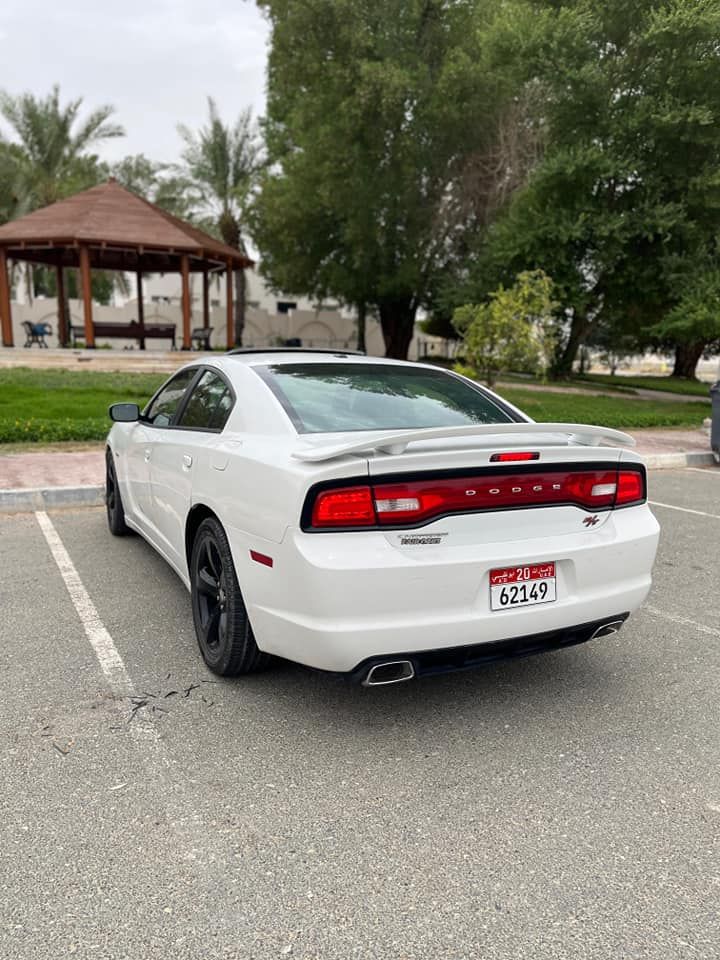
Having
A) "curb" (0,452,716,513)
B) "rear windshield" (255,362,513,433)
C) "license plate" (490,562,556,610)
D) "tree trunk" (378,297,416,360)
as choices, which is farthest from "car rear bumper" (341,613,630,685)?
"tree trunk" (378,297,416,360)

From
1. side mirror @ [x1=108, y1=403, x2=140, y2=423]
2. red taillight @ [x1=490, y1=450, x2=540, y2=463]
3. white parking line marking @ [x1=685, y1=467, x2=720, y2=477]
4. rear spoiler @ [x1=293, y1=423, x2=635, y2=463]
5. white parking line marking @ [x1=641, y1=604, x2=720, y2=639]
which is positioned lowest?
white parking line marking @ [x1=685, y1=467, x2=720, y2=477]

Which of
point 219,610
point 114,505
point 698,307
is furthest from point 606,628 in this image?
point 698,307

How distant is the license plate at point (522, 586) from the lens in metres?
2.89

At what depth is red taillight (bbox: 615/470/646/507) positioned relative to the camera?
10.8ft

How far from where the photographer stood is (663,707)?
331cm

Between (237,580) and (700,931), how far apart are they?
204 cm

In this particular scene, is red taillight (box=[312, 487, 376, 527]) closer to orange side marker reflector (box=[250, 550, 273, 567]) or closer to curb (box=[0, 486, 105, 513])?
orange side marker reflector (box=[250, 550, 273, 567])

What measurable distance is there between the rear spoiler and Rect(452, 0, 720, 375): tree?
696 inches

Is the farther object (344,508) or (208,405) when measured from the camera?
(208,405)

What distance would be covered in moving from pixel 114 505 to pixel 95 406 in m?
7.19

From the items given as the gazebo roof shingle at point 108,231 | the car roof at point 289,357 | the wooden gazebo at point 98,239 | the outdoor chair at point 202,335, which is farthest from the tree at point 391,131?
the car roof at point 289,357

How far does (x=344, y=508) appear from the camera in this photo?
109 inches

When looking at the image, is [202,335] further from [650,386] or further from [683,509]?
[683,509]

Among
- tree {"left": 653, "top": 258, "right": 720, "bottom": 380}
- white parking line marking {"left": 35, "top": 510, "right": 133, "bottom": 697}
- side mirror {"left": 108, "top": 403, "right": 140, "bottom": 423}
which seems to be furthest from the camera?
tree {"left": 653, "top": 258, "right": 720, "bottom": 380}
